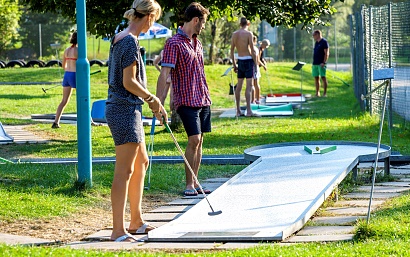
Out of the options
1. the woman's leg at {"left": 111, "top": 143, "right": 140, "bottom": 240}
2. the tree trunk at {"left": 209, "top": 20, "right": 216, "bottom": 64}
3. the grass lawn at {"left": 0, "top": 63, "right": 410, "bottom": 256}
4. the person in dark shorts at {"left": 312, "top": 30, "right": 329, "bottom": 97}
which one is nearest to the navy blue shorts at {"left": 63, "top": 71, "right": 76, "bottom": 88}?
the grass lawn at {"left": 0, "top": 63, "right": 410, "bottom": 256}

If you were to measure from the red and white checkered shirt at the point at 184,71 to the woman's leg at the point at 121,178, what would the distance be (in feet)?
6.60

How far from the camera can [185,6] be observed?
44.4ft

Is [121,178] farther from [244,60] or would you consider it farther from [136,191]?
[244,60]

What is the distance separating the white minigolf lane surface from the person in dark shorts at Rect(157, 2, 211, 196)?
27.0 inches

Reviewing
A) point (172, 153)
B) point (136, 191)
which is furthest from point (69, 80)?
point (136, 191)

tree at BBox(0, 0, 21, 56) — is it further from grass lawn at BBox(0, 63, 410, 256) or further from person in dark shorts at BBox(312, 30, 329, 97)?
person in dark shorts at BBox(312, 30, 329, 97)

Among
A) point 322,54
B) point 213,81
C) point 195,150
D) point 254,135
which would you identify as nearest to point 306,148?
point 195,150

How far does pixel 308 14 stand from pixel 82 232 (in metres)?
8.12

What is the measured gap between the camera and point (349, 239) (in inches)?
243

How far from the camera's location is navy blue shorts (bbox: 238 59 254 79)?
1783 centimetres

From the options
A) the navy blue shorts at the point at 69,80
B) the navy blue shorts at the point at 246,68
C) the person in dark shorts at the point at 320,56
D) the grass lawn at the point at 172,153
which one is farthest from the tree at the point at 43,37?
the navy blue shorts at the point at 69,80

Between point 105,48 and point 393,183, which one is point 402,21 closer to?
point 393,183

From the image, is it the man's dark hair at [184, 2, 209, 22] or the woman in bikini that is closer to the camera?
the man's dark hair at [184, 2, 209, 22]

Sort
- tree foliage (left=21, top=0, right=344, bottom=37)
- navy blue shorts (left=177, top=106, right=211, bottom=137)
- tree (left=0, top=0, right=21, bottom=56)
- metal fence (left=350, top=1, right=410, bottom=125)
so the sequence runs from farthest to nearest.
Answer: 1. tree (left=0, top=0, right=21, bottom=56)
2. metal fence (left=350, top=1, right=410, bottom=125)
3. tree foliage (left=21, top=0, right=344, bottom=37)
4. navy blue shorts (left=177, top=106, right=211, bottom=137)
